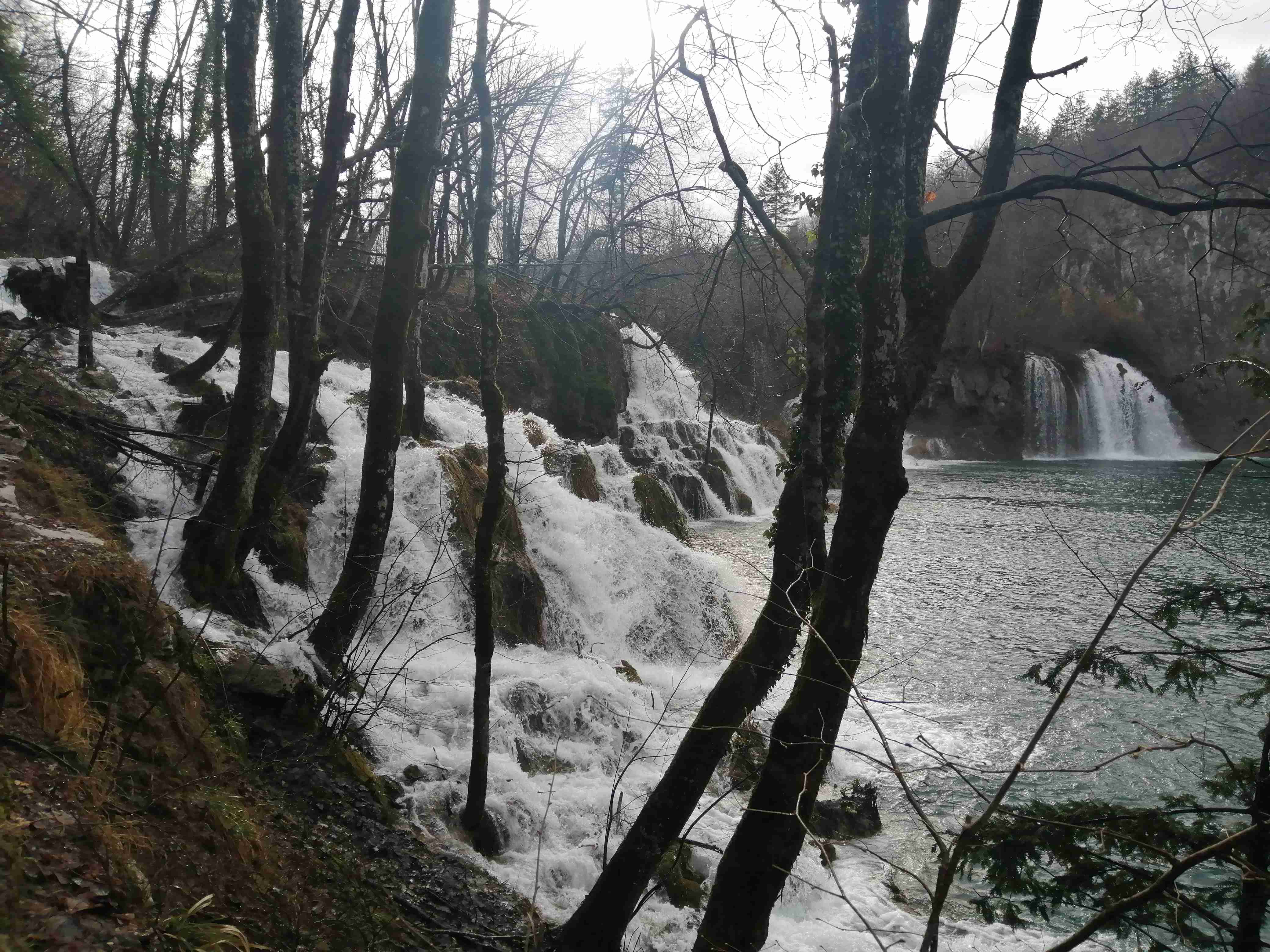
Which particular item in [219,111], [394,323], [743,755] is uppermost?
[219,111]

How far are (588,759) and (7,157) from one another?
12868mm

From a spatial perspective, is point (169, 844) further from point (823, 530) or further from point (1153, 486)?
point (1153, 486)

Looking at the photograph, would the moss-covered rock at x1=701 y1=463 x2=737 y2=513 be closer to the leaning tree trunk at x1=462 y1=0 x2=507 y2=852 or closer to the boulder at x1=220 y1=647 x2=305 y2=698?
the leaning tree trunk at x1=462 y1=0 x2=507 y2=852

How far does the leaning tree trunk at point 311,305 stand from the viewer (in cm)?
666

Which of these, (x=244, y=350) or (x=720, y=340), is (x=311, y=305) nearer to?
(x=244, y=350)

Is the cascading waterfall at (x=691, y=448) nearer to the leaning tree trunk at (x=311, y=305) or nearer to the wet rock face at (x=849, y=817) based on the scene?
the wet rock face at (x=849, y=817)

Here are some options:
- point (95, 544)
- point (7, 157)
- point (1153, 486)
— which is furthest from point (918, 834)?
point (1153, 486)

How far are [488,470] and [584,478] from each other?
8.52 m

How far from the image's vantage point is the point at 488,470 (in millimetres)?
5328

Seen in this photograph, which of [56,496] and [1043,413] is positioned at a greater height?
[1043,413]

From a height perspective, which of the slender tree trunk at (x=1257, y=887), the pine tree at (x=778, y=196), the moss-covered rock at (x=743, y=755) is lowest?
the moss-covered rock at (x=743, y=755)

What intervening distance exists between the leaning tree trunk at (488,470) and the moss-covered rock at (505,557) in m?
2.94

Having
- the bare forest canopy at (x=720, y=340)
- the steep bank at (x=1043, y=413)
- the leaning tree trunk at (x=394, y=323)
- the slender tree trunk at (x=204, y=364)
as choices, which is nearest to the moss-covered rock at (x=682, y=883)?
the bare forest canopy at (x=720, y=340)

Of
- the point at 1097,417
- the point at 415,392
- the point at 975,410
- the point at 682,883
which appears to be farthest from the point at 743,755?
the point at 975,410
